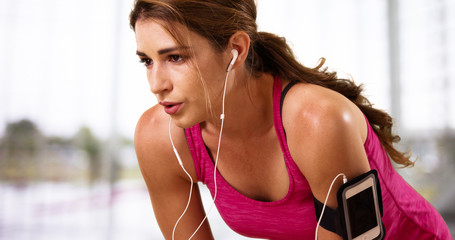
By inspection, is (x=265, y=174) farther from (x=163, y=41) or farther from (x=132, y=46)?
(x=132, y=46)

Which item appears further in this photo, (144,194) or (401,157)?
(144,194)

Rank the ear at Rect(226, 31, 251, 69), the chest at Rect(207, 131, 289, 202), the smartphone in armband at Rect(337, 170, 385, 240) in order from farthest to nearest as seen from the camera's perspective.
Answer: the chest at Rect(207, 131, 289, 202)
the ear at Rect(226, 31, 251, 69)
the smartphone in armband at Rect(337, 170, 385, 240)

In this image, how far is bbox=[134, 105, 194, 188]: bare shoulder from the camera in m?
0.96

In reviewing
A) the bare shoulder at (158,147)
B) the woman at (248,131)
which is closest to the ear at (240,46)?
the woman at (248,131)

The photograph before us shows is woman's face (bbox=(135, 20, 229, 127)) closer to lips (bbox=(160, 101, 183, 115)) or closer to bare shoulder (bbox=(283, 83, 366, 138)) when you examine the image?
lips (bbox=(160, 101, 183, 115))

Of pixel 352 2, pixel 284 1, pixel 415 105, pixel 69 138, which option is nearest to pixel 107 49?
pixel 69 138

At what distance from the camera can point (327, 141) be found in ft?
2.35

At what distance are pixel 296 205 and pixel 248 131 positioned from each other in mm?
196

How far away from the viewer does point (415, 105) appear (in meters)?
3.48

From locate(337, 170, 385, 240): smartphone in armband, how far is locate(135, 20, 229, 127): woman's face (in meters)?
0.30

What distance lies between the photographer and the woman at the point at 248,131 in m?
0.74

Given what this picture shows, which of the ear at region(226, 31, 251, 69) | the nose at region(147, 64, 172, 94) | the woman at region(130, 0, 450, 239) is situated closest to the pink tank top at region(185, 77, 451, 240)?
the woman at region(130, 0, 450, 239)

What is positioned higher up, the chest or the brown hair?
the brown hair

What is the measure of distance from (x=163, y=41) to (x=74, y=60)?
7.51 feet
